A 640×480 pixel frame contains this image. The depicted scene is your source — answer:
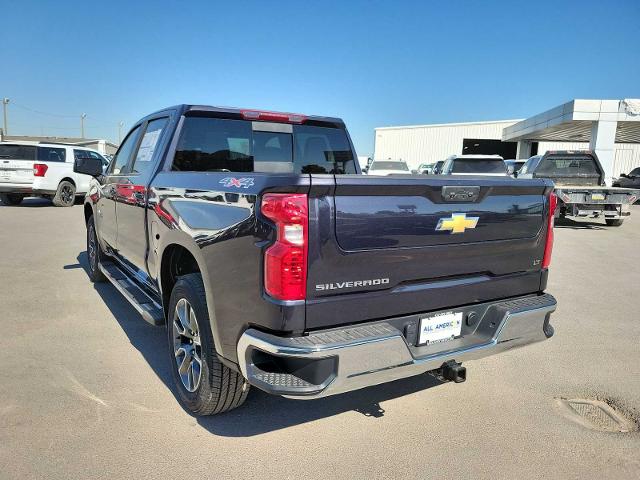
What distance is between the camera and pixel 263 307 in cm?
231

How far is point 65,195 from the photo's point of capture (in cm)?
1562

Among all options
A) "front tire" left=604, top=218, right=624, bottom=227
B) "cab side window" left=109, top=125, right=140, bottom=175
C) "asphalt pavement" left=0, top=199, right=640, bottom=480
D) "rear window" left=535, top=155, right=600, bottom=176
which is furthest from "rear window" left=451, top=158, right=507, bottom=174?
"cab side window" left=109, top=125, right=140, bottom=175

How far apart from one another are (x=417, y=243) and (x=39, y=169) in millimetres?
15065

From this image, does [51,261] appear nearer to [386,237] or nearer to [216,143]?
[216,143]

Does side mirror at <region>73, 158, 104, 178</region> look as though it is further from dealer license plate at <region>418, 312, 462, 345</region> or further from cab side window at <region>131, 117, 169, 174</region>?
dealer license plate at <region>418, 312, 462, 345</region>

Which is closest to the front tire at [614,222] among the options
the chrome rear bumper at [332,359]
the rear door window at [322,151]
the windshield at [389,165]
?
the windshield at [389,165]

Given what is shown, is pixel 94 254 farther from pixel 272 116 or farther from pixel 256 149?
A: pixel 272 116

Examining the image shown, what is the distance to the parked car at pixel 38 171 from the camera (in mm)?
14367

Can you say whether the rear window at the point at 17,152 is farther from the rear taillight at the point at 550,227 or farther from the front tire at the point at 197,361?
the rear taillight at the point at 550,227

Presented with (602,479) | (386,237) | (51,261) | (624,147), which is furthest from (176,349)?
(624,147)

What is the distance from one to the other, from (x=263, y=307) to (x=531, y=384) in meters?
2.40

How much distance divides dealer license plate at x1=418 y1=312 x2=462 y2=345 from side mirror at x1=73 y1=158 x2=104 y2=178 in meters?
4.18

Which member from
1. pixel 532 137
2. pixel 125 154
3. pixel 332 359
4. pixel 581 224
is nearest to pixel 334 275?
pixel 332 359

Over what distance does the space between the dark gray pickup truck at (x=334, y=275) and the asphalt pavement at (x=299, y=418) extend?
33cm
